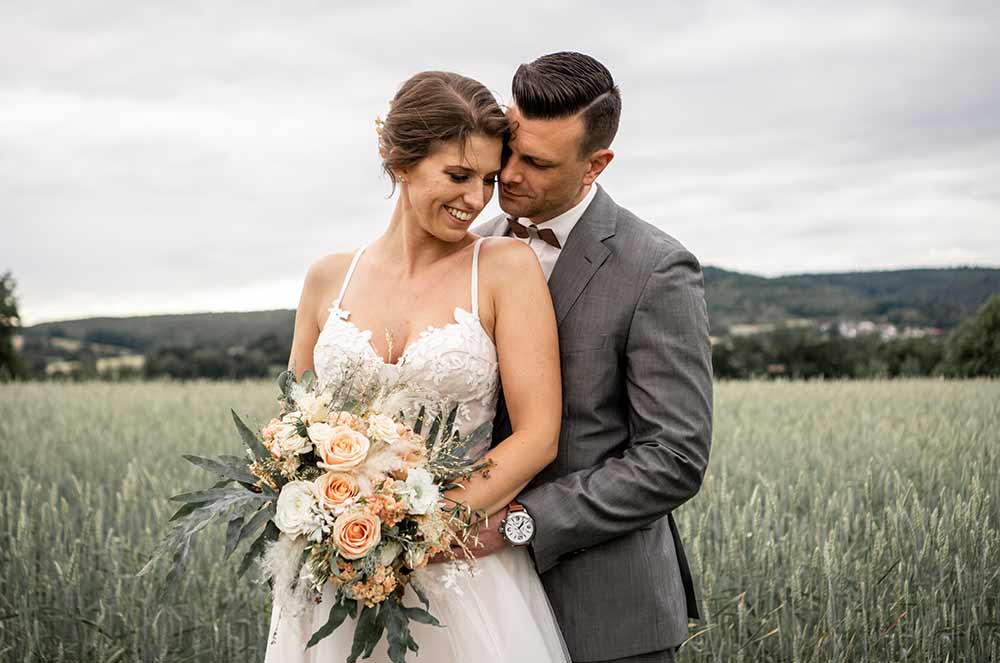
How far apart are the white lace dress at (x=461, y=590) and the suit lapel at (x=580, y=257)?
308mm

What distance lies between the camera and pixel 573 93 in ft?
11.3

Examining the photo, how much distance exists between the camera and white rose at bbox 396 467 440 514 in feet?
8.16

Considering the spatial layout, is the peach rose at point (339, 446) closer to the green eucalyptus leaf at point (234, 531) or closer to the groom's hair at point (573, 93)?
the green eucalyptus leaf at point (234, 531)

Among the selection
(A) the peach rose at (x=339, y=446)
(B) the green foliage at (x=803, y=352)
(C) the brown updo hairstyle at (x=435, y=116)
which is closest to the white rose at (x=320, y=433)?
(A) the peach rose at (x=339, y=446)

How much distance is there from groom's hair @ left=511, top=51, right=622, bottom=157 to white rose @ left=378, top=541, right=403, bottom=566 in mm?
1745

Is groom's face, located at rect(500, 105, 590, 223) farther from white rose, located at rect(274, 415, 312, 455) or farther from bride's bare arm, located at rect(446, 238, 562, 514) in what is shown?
white rose, located at rect(274, 415, 312, 455)

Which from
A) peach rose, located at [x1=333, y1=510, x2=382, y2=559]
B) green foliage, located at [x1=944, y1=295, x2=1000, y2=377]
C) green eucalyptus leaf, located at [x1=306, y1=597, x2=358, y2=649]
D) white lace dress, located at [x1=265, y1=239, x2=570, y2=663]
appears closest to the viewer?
peach rose, located at [x1=333, y1=510, x2=382, y2=559]

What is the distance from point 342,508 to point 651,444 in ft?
3.83

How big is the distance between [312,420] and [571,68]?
1.81m

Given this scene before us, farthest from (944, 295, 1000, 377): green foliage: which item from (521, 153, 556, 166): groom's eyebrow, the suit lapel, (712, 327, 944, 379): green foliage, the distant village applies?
(521, 153, 556, 166): groom's eyebrow

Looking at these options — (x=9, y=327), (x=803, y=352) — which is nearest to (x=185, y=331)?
(x=9, y=327)

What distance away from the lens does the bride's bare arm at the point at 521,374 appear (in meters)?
2.99

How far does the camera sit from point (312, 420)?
2625 mm

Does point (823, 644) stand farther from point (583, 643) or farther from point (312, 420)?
point (312, 420)
